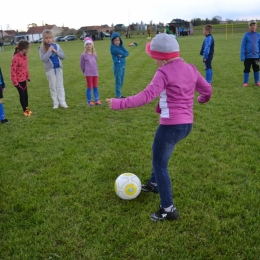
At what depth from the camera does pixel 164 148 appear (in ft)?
9.75

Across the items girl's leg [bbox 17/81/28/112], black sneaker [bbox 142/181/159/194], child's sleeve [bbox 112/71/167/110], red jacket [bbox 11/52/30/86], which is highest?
red jacket [bbox 11/52/30/86]

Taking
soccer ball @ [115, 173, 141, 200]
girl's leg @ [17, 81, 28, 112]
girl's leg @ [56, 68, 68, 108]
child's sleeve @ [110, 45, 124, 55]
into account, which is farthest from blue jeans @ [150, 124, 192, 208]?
child's sleeve @ [110, 45, 124, 55]

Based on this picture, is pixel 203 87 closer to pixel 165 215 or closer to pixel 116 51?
pixel 165 215

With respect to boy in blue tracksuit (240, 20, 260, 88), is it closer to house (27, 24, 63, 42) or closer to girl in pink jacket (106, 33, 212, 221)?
girl in pink jacket (106, 33, 212, 221)

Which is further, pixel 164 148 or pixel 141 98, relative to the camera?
pixel 164 148

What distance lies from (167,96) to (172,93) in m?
0.06

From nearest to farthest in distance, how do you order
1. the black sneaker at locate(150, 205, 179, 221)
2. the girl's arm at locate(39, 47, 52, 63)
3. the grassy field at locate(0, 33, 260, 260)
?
the grassy field at locate(0, 33, 260, 260) → the black sneaker at locate(150, 205, 179, 221) → the girl's arm at locate(39, 47, 52, 63)

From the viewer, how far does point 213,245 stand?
2848 millimetres

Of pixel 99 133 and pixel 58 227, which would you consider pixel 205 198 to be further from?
pixel 99 133

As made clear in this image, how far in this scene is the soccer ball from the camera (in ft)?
11.6

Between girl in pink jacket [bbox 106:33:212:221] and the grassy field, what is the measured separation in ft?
1.84

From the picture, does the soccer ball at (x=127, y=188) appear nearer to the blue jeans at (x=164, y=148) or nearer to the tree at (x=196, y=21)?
the blue jeans at (x=164, y=148)

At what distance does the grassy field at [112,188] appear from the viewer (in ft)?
9.46

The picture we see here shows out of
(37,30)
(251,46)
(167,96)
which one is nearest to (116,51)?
(251,46)
